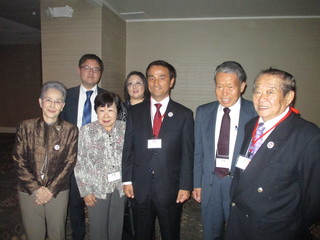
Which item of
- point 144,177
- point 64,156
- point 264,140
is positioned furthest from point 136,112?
point 264,140

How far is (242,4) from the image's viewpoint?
13.4 ft

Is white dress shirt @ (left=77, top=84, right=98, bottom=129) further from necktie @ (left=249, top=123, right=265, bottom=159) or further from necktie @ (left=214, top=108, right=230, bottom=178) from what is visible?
necktie @ (left=249, top=123, right=265, bottom=159)

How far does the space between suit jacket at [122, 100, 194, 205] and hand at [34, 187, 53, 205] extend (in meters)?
0.63

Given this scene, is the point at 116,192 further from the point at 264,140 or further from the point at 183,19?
the point at 183,19

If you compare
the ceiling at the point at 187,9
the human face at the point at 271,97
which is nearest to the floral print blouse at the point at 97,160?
the human face at the point at 271,97

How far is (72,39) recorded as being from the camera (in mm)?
4117

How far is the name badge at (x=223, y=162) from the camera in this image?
1845 millimetres

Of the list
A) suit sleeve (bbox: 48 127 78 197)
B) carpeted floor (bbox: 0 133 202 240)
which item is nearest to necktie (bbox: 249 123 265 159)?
suit sleeve (bbox: 48 127 78 197)

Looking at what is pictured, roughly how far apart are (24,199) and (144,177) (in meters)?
1.03

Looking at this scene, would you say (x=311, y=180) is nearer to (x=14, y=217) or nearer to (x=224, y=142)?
(x=224, y=142)

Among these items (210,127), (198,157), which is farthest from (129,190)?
(210,127)

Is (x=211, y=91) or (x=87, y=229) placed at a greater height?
(x=211, y=91)

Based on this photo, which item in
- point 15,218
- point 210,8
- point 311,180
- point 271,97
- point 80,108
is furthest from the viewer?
point 210,8

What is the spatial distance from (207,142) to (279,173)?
690 mm
